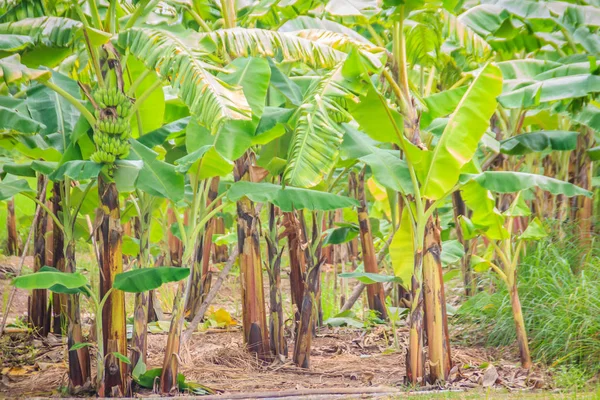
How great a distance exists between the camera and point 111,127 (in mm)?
4648

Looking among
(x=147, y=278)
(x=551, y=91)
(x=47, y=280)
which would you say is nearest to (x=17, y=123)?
(x=47, y=280)

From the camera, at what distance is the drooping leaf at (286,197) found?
4859 mm

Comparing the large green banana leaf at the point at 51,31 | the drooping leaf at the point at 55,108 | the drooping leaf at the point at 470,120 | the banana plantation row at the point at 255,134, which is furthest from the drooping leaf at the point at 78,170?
the drooping leaf at the point at 470,120

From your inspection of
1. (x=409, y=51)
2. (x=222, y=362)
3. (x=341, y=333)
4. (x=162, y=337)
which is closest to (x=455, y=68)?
(x=409, y=51)

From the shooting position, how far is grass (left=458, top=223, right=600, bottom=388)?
5.78 m

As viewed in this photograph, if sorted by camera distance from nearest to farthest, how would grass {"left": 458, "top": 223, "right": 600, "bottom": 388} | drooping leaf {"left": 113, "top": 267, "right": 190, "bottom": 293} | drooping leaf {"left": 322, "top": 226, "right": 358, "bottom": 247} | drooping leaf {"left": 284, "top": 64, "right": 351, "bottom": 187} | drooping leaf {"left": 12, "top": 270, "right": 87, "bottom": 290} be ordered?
drooping leaf {"left": 284, "top": 64, "right": 351, "bottom": 187} → drooping leaf {"left": 12, "top": 270, "right": 87, "bottom": 290} → drooping leaf {"left": 113, "top": 267, "right": 190, "bottom": 293} → grass {"left": 458, "top": 223, "right": 600, "bottom": 388} → drooping leaf {"left": 322, "top": 226, "right": 358, "bottom": 247}

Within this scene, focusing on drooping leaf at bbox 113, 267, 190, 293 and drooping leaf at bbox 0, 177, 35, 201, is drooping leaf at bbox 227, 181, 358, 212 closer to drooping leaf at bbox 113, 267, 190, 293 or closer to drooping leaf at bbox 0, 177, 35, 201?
drooping leaf at bbox 113, 267, 190, 293

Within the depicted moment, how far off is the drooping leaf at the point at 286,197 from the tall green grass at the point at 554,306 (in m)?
2.41

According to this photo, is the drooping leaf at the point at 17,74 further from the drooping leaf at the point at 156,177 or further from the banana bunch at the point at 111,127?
the drooping leaf at the point at 156,177

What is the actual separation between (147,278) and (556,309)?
3.84 m

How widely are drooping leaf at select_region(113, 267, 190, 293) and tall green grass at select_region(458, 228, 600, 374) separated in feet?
10.7

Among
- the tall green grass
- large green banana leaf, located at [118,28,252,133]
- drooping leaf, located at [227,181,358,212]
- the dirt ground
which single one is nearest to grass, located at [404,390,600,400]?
the dirt ground

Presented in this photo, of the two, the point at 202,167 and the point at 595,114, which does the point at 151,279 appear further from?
the point at 595,114

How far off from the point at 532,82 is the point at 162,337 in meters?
4.61
